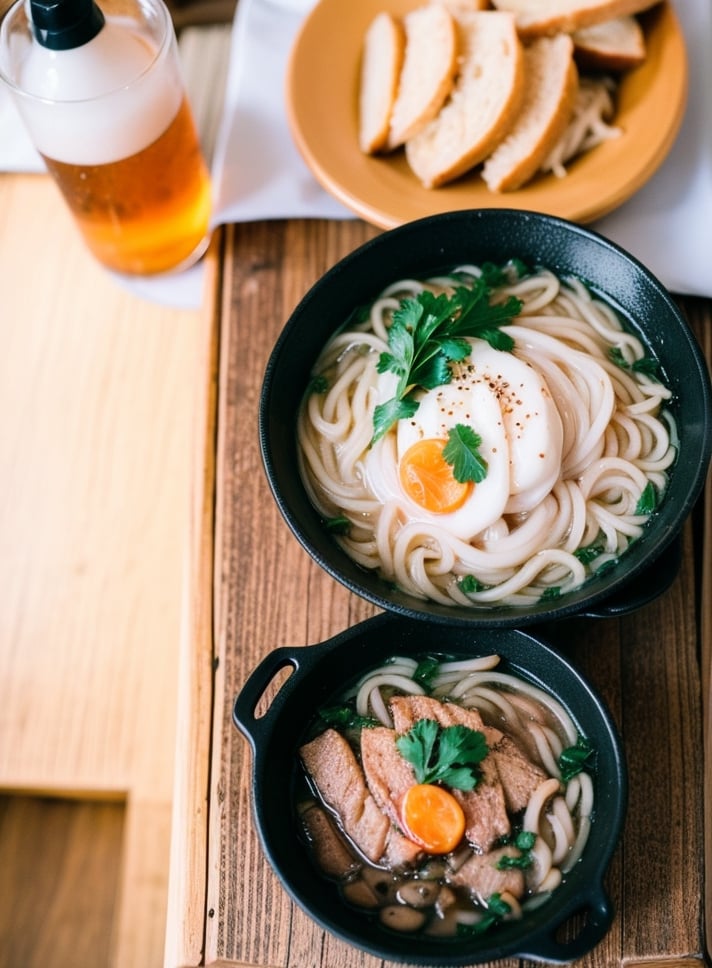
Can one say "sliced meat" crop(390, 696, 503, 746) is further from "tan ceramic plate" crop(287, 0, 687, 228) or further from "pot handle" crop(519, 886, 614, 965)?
"tan ceramic plate" crop(287, 0, 687, 228)

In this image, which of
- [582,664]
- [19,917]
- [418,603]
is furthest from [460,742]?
[19,917]

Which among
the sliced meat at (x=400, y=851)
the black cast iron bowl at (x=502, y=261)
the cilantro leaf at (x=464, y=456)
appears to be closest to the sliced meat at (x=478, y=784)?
the sliced meat at (x=400, y=851)

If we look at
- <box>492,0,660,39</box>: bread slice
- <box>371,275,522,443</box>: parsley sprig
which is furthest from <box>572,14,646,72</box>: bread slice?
<box>371,275,522,443</box>: parsley sprig

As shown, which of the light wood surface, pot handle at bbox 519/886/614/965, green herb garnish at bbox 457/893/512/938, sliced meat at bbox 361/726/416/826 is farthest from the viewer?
the light wood surface

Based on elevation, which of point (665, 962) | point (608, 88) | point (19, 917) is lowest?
point (19, 917)

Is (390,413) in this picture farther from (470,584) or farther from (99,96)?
(99,96)

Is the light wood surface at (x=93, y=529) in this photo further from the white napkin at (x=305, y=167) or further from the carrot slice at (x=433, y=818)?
the carrot slice at (x=433, y=818)

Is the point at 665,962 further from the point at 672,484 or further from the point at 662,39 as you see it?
the point at 662,39
